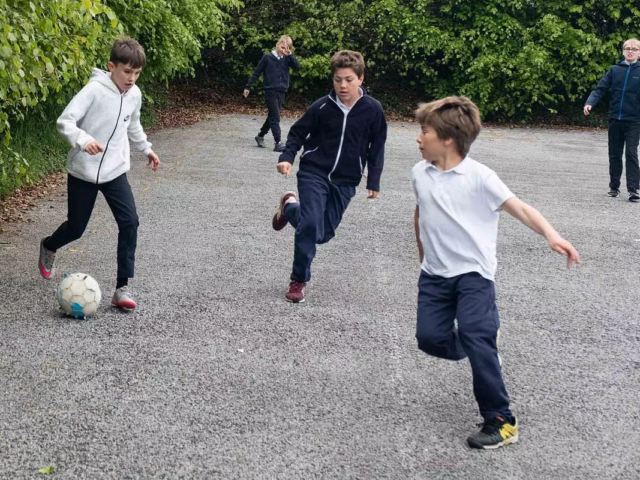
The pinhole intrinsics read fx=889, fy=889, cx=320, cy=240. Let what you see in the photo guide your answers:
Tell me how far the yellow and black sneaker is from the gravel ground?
2.6 inches

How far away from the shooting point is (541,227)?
13.8 ft

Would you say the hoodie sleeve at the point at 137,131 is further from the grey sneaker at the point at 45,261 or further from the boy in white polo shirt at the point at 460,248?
the boy in white polo shirt at the point at 460,248

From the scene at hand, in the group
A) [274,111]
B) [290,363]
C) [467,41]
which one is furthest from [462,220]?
[467,41]

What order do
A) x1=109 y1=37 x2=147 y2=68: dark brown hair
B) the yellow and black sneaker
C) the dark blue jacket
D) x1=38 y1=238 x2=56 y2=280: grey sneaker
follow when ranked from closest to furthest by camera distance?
the yellow and black sneaker < x1=109 y1=37 x2=147 y2=68: dark brown hair < x1=38 y1=238 x2=56 y2=280: grey sneaker < the dark blue jacket

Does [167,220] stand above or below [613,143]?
below

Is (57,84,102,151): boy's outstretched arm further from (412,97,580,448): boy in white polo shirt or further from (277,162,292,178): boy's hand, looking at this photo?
(412,97,580,448): boy in white polo shirt

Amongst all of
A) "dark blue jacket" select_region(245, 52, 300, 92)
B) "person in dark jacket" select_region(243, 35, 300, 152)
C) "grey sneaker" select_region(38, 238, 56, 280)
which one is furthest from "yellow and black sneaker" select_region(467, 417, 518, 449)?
"dark blue jacket" select_region(245, 52, 300, 92)

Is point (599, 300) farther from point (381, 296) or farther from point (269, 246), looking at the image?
point (269, 246)

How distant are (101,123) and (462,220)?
2818 mm

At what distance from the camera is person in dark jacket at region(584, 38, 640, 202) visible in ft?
38.9

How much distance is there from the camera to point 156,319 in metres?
6.14

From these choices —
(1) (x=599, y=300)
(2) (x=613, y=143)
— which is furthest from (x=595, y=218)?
(1) (x=599, y=300)

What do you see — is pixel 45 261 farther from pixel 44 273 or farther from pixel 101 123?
pixel 101 123

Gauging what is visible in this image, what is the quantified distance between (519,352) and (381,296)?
1.50 m
